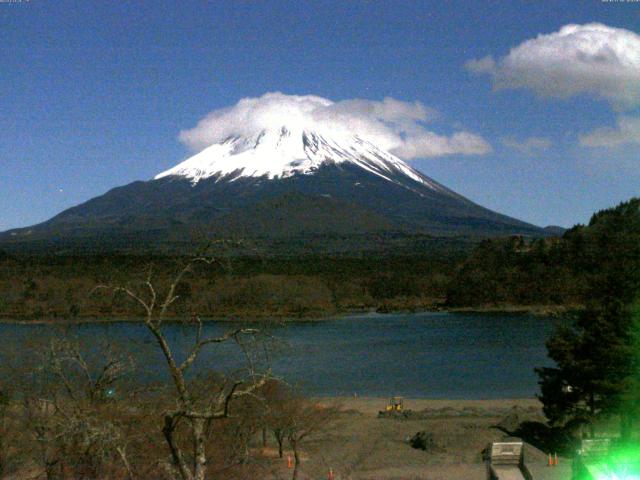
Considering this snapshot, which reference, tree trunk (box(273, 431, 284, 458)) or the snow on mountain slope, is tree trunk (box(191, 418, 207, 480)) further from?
the snow on mountain slope

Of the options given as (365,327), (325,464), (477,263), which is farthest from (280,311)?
(325,464)

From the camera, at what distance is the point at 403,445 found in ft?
67.3

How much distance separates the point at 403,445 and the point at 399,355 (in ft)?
64.1

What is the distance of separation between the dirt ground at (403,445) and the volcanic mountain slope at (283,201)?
289ft

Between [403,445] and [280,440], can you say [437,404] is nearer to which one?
[403,445]

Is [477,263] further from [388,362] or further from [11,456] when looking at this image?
[11,456]

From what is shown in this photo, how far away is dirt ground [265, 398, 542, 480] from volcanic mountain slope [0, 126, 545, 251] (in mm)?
88163

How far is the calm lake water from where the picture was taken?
2988cm

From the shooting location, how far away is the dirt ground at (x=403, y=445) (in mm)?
17155

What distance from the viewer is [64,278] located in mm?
64250

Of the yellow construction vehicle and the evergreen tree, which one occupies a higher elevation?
the evergreen tree

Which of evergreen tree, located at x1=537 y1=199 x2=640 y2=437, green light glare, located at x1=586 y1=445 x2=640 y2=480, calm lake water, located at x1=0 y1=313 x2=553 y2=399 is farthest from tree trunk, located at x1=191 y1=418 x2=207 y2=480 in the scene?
evergreen tree, located at x1=537 y1=199 x2=640 y2=437

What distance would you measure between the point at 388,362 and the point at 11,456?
27.3 meters

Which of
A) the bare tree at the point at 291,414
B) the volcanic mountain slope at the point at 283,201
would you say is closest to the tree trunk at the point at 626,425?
the bare tree at the point at 291,414
